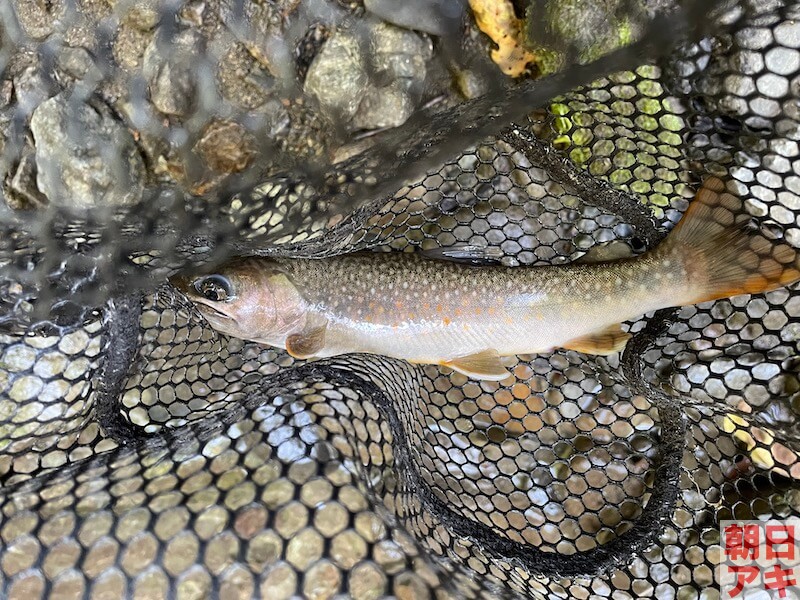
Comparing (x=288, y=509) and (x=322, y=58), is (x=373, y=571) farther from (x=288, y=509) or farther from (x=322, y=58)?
(x=322, y=58)

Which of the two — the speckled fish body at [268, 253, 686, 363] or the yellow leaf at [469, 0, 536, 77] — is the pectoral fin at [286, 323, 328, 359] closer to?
the speckled fish body at [268, 253, 686, 363]

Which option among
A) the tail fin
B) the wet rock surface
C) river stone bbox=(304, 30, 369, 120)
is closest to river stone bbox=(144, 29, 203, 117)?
the wet rock surface

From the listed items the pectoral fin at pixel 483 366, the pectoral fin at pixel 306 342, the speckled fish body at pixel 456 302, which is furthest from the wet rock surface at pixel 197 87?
the pectoral fin at pixel 483 366

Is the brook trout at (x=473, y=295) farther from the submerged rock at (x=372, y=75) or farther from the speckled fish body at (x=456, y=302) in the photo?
the submerged rock at (x=372, y=75)

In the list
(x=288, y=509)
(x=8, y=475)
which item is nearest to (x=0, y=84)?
(x=8, y=475)

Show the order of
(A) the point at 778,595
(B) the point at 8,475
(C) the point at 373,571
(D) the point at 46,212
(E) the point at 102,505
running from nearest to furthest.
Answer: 1. (C) the point at 373,571
2. (E) the point at 102,505
3. (B) the point at 8,475
4. (D) the point at 46,212
5. (A) the point at 778,595

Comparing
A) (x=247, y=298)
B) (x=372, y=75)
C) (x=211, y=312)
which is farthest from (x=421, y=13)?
(x=211, y=312)

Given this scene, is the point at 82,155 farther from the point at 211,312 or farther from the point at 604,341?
the point at 604,341
